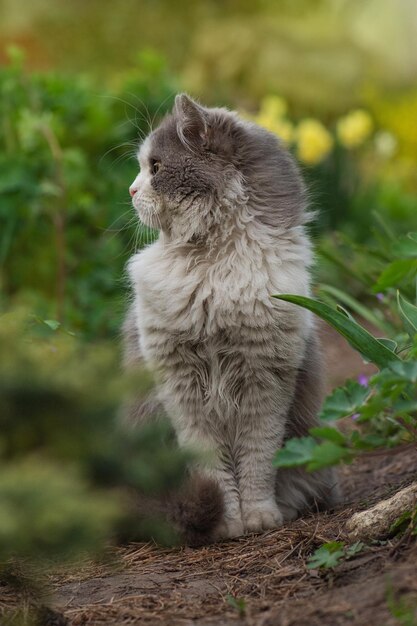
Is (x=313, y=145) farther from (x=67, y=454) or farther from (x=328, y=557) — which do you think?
(x=67, y=454)

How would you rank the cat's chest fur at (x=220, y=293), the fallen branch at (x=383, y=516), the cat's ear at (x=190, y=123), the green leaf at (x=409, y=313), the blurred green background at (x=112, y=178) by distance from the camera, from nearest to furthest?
the blurred green background at (x=112, y=178) < the fallen branch at (x=383, y=516) < the green leaf at (x=409, y=313) < the cat's chest fur at (x=220, y=293) < the cat's ear at (x=190, y=123)

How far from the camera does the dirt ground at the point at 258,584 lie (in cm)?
177

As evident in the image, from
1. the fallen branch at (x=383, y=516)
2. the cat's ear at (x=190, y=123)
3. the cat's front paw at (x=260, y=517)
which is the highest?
the cat's ear at (x=190, y=123)

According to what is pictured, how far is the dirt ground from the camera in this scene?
1.77 meters

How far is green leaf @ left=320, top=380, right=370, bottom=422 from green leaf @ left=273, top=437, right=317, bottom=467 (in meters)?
0.06

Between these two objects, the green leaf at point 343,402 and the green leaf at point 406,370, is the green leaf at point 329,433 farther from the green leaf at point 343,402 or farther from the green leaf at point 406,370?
the green leaf at point 406,370

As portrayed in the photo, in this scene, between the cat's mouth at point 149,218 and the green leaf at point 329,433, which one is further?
the cat's mouth at point 149,218

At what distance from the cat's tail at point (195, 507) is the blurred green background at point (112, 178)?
22 centimetres

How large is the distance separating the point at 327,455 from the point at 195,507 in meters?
0.94

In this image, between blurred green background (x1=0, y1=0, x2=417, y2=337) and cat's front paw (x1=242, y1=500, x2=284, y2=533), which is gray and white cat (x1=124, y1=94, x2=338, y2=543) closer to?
cat's front paw (x1=242, y1=500, x2=284, y2=533)

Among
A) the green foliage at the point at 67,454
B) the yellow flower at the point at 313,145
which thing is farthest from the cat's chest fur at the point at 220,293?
the yellow flower at the point at 313,145

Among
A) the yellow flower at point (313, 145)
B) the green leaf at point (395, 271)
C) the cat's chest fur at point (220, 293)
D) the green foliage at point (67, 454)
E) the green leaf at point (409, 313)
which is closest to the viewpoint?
the green foliage at point (67, 454)

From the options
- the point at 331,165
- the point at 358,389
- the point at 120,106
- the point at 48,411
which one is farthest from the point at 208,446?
the point at 331,165

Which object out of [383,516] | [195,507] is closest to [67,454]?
[383,516]
